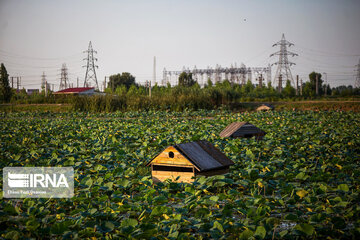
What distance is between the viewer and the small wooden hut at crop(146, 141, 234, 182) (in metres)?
5.37

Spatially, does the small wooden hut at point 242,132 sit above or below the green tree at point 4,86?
below

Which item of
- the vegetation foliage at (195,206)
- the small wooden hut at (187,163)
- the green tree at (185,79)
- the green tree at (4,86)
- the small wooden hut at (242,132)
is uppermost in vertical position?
the green tree at (185,79)

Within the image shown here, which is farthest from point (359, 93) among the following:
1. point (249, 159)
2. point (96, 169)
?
point (96, 169)

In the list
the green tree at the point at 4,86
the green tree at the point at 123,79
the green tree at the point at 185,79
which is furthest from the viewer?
the green tree at the point at 123,79

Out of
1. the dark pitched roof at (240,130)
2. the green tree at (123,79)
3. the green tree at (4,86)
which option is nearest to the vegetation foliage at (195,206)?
the dark pitched roof at (240,130)

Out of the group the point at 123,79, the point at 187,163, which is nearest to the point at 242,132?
the point at 187,163

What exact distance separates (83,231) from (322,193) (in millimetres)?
2893

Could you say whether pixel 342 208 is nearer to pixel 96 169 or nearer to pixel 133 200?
pixel 133 200

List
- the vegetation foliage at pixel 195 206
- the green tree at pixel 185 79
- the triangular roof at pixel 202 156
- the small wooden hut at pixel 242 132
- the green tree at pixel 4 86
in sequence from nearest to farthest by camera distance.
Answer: the vegetation foliage at pixel 195 206
the triangular roof at pixel 202 156
the small wooden hut at pixel 242 132
the green tree at pixel 4 86
the green tree at pixel 185 79

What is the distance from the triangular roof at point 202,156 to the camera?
5.36 meters

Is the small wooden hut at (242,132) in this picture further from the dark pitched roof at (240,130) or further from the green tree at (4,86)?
the green tree at (4,86)

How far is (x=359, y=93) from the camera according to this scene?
37.1 metres

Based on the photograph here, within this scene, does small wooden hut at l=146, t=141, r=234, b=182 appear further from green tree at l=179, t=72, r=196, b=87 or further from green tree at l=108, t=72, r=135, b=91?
green tree at l=108, t=72, r=135, b=91

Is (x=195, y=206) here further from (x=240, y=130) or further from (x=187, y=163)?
(x=240, y=130)
